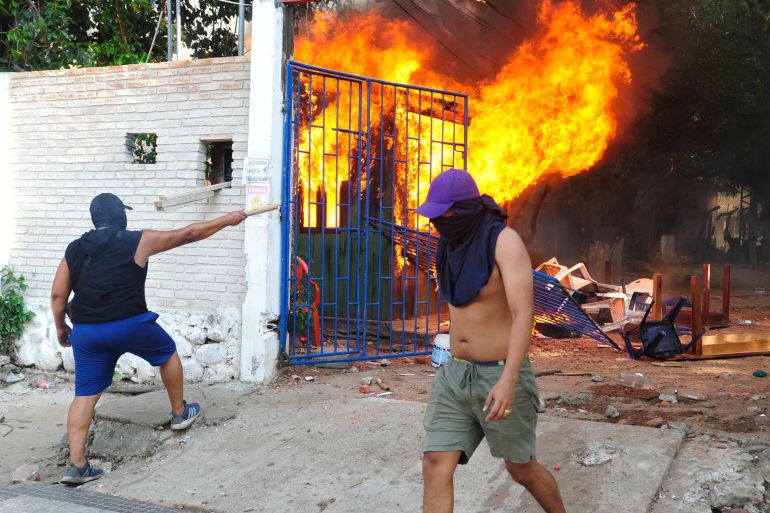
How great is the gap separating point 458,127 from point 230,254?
6692 mm

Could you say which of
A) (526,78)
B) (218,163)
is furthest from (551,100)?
(218,163)

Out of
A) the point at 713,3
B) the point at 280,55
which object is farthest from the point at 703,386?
the point at 713,3

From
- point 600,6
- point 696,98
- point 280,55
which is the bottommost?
point 280,55

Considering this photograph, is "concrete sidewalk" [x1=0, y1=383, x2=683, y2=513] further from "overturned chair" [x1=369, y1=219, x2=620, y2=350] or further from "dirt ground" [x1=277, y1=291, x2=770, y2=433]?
"overturned chair" [x1=369, y1=219, x2=620, y2=350]

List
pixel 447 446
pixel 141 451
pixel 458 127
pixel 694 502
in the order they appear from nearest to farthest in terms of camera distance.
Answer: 1. pixel 447 446
2. pixel 694 502
3. pixel 141 451
4. pixel 458 127

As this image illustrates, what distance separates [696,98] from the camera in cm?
1875

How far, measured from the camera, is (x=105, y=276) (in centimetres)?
475

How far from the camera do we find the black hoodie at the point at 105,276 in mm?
4730

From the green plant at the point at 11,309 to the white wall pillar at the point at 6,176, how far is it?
22cm

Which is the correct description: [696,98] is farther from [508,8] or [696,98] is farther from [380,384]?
[380,384]

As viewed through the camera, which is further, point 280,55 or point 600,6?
point 600,6

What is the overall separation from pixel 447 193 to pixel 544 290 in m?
4.82

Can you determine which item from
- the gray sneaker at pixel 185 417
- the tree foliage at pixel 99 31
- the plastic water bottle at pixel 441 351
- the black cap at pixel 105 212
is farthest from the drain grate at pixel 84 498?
the tree foliage at pixel 99 31

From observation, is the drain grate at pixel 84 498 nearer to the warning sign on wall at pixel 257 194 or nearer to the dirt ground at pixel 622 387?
the dirt ground at pixel 622 387
